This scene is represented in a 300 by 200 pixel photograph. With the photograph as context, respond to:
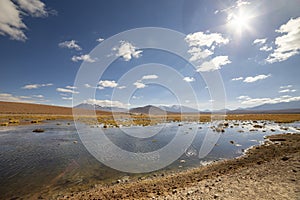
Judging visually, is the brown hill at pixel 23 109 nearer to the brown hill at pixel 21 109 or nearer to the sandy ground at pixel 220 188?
the brown hill at pixel 21 109

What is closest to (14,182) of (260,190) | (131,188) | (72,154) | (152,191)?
(72,154)

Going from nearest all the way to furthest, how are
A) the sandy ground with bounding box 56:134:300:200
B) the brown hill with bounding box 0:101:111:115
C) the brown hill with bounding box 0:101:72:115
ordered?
the sandy ground with bounding box 56:134:300:200
the brown hill with bounding box 0:101:111:115
the brown hill with bounding box 0:101:72:115

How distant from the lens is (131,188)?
348 inches

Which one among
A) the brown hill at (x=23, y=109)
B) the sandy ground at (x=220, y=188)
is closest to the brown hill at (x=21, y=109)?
the brown hill at (x=23, y=109)

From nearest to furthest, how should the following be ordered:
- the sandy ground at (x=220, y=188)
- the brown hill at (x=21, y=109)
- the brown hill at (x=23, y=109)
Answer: the sandy ground at (x=220, y=188) < the brown hill at (x=23, y=109) < the brown hill at (x=21, y=109)

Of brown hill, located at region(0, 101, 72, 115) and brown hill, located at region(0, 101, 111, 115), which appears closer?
brown hill, located at region(0, 101, 111, 115)

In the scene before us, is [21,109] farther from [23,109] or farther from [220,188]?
[220,188]

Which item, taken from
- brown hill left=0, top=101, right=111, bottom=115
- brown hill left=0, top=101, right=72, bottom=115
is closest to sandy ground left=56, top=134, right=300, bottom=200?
brown hill left=0, top=101, right=111, bottom=115

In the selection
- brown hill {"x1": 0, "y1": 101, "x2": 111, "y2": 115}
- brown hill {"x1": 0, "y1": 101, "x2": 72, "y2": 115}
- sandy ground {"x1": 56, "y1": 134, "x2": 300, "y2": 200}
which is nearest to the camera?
sandy ground {"x1": 56, "y1": 134, "x2": 300, "y2": 200}

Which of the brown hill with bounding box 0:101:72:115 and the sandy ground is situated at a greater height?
the brown hill with bounding box 0:101:72:115

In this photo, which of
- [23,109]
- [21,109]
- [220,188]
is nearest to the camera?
[220,188]

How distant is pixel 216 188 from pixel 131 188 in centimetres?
436

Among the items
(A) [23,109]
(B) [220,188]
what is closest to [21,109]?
(A) [23,109]

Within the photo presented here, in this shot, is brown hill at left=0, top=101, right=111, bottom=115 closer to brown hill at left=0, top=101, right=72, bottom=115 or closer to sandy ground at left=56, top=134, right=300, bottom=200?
brown hill at left=0, top=101, right=72, bottom=115
